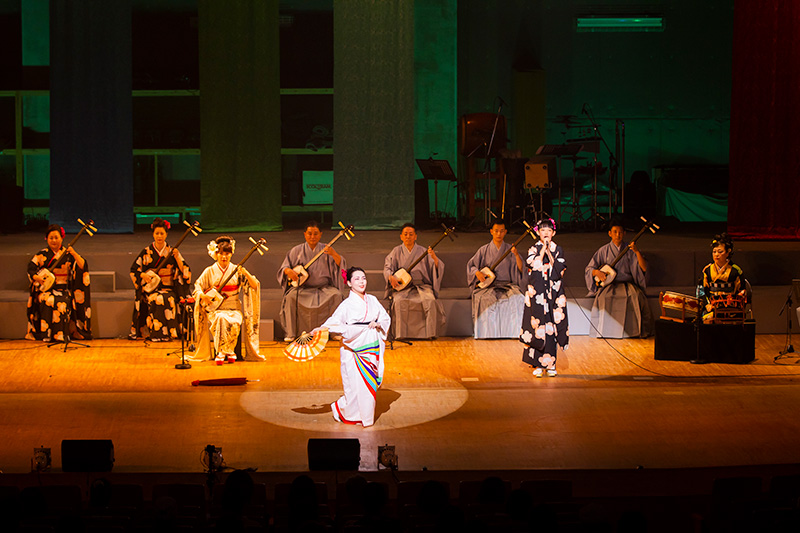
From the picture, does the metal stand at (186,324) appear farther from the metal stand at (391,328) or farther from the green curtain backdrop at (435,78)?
the green curtain backdrop at (435,78)

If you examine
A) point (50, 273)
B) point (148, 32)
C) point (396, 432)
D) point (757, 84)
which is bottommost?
point (396, 432)

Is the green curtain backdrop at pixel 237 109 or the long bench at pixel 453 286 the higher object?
the green curtain backdrop at pixel 237 109

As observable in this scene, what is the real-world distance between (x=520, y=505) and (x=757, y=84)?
8.74 meters

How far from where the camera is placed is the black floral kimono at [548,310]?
8.25m

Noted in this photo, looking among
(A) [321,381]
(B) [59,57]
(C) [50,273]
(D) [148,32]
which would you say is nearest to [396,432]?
(A) [321,381]

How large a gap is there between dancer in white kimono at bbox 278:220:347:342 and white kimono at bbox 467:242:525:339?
1.32 m

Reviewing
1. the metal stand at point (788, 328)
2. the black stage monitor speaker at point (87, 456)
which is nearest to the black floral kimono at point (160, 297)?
the black stage monitor speaker at point (87, 456)

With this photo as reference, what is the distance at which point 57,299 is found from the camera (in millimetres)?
9359

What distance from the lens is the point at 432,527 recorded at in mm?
3867

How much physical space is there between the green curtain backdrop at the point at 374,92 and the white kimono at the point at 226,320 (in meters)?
3.91

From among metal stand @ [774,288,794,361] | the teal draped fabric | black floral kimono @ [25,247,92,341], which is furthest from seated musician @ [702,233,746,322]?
the teal draped fabric

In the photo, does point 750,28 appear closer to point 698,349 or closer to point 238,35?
point 698,349

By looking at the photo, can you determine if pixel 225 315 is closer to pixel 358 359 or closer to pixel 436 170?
pixel 358 359

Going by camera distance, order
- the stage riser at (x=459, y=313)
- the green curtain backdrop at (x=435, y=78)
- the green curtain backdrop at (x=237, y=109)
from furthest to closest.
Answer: the green curtain backdrop at (x=435, y=78)
the green curtain backdrop at (x=237, y=109)
the stage riser at (x=459, y=313)
